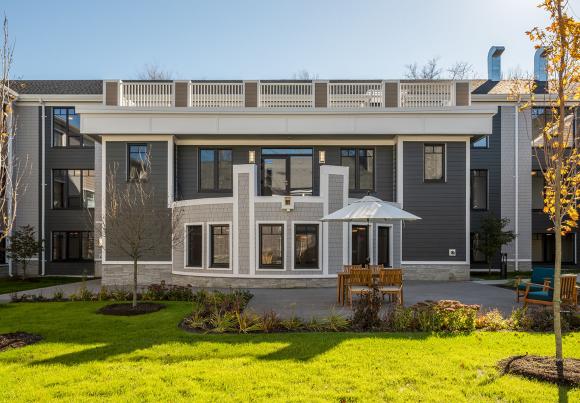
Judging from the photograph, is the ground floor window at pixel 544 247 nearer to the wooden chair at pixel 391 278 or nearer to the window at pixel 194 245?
the wooden chair at pixel 391 278

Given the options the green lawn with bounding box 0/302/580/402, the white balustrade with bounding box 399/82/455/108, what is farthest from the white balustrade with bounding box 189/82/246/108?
the green lawn with bounding box 0/302/580/402

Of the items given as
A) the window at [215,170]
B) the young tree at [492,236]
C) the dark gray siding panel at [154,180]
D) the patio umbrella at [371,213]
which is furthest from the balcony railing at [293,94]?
the patio umbrella at [371,213]

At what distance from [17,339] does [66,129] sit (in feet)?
56.1

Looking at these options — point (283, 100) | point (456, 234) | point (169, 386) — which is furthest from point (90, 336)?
point (456, 234)

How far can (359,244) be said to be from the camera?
51.2 ft

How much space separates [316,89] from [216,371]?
1395 cm

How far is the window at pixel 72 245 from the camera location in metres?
21.9

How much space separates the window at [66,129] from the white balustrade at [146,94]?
5.59m

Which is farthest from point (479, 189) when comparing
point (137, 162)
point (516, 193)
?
point (137, 162)

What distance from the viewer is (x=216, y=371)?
18.6ft

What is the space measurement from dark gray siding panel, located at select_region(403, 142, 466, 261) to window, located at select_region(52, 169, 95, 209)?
1628cm

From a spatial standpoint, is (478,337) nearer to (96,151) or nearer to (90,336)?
(90,336)

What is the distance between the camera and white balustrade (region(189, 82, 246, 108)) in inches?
691

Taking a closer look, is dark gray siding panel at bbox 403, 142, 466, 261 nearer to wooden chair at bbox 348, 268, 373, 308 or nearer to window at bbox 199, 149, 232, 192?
wooden chair at bbox 348, 268, 373, 308
